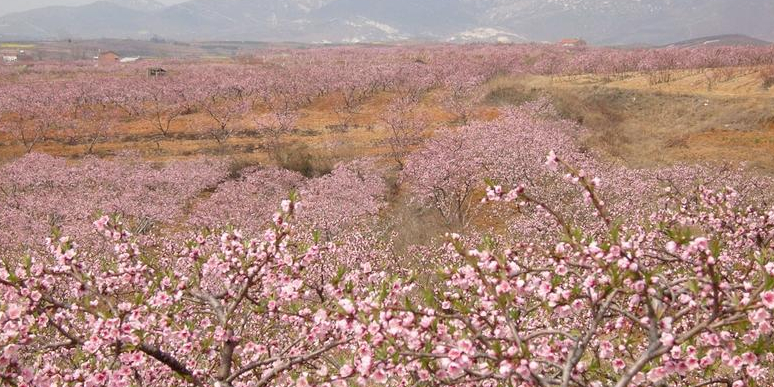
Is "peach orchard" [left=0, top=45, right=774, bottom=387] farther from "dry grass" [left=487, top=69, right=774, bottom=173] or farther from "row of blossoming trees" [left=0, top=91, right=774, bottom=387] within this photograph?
"dry grass" [left=487, top=69, right=774, bottom=173]

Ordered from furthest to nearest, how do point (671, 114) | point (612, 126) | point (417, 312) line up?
point (671, 114) → point (612, 126) → point (417, 312)

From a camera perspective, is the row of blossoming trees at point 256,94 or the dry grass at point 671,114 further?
the row of blossoming trees at point 256,94

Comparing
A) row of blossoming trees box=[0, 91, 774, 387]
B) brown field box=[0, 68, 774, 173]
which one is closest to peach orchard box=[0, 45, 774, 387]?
row of blossoming trees box=[0, 91, 774, 387]

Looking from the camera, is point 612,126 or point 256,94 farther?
point 256,94

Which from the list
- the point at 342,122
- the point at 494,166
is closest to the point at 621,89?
the point at 342,122

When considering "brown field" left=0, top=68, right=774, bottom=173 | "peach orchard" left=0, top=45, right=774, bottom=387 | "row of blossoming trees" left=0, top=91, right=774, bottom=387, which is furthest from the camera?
"brown field" left=0, top=68, right=774, bottom=173

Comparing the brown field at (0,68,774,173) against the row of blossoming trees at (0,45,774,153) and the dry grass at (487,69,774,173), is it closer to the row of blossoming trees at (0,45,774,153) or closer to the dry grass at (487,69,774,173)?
the dry grass at (487,69,774,173)

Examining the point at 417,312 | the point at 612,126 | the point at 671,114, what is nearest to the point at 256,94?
the point at 612,126

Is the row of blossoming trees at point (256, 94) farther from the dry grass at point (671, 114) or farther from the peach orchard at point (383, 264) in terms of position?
the dry grass at point (671, 114)

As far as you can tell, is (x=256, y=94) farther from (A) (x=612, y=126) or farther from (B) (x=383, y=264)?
(B) (x=383, y=264)

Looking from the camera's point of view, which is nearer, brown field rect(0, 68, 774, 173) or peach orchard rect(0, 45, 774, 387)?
peach orchard rect(0, 45, 774, 387)

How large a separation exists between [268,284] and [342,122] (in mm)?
52830

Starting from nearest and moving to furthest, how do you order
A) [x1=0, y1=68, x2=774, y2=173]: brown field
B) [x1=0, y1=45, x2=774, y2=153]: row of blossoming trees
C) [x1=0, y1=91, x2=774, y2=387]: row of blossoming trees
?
[x1=0, y1=91, x2=774, y2=387]: row of blossoming trees < [x1=0, y1=68, x2=774, y2=173]: brown field < [x1=0, y1=45, x2=774, y2=153]: row of blossoming trees

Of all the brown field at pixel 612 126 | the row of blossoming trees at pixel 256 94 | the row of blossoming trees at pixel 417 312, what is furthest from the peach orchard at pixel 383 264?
the brown field at pixel 612 126
